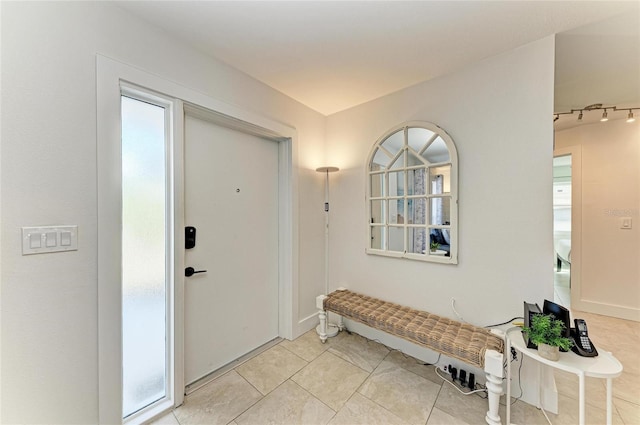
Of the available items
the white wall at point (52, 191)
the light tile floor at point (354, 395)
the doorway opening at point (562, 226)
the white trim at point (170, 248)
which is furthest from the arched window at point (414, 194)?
the doorway opening at point (562, 226)

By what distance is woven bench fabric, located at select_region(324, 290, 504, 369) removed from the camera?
1502mm

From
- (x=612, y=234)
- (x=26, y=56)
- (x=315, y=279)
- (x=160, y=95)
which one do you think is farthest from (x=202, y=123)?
(x=612, y=234)

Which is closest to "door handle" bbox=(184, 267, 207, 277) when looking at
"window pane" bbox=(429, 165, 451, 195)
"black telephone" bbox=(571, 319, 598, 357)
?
"window pane" bbox=(429, 165, 451, 195)

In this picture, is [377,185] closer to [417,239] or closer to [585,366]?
[417,239]

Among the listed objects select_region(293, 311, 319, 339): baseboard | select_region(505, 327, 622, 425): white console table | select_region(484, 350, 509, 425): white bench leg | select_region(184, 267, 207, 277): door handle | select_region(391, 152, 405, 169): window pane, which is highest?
select_region(391, 152, 405, 169): window pane

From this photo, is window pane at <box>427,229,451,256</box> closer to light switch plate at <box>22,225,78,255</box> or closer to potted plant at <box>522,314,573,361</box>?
potted plant at <box>522,314,573,361</box>

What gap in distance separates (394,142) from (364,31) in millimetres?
997

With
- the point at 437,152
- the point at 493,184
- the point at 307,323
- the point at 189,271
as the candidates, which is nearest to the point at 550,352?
the point at 493,184

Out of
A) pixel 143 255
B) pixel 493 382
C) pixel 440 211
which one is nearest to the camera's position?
pixel 493 382

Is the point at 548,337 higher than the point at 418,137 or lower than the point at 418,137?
lower

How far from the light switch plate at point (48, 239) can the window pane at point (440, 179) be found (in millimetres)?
2384

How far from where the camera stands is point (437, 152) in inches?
77.9

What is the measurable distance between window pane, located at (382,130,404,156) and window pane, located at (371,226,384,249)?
Answer: 2.44ft

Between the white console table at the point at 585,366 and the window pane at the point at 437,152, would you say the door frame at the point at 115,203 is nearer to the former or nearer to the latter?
the window pane at the point at 437,152
